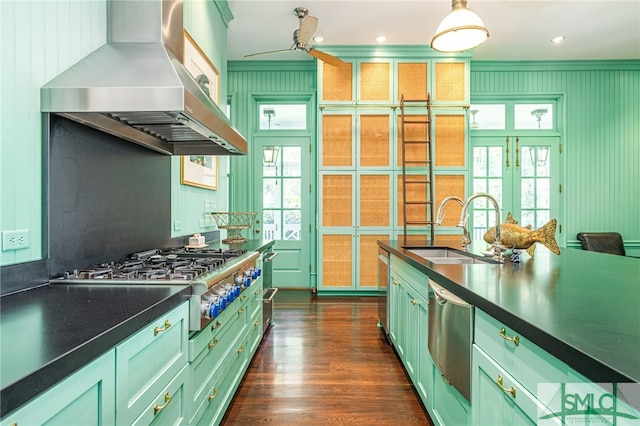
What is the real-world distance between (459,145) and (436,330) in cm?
342

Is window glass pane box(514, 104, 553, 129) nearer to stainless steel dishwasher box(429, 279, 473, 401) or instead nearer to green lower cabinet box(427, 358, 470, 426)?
stainless steel dishwasher box(429, 279, 473, 401)

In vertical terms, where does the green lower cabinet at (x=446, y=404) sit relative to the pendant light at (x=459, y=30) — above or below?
below

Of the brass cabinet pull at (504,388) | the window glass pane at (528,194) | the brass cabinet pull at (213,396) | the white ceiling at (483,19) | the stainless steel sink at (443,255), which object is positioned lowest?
the brass cabinet pull at (213,396)

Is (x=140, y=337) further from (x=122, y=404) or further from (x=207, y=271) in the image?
(x=207, y=271)

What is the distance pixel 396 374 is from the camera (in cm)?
229

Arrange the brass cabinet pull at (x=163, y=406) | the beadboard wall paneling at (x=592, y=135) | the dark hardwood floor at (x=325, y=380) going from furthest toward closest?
the beadboard wall paneling at (x=592, y=135)
the dark hardwood floor at (x=325, y=380)
the brass cabinet pull at (x=163, y=406)

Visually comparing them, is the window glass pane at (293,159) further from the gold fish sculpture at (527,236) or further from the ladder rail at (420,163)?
the gold fish sculpture at (527,236)

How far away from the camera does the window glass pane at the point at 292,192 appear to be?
15.9 feet

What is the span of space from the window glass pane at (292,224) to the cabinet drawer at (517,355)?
383cm

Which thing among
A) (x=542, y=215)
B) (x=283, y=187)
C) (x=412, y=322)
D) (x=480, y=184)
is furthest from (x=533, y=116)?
(x=412, y=322)

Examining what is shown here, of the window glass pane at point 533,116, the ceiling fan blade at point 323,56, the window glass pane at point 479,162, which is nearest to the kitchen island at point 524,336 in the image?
the ceiling fan blade at point 323,56

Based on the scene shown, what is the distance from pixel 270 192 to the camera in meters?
4.84

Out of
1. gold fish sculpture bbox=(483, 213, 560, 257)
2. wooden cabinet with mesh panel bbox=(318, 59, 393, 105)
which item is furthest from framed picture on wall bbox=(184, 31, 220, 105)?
gold fish sculpture bbox=(483, 213, 560, 257)

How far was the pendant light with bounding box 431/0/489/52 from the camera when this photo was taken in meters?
2.19
